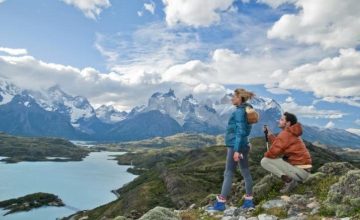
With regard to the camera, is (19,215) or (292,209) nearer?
(292,209)

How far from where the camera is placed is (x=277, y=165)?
62.4ft

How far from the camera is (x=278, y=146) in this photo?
18.8 metres

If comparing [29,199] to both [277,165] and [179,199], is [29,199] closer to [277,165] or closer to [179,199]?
[179,199]

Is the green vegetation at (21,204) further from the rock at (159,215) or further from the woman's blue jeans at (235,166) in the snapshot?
the rock at (159,215)

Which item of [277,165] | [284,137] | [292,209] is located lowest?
[292,209]

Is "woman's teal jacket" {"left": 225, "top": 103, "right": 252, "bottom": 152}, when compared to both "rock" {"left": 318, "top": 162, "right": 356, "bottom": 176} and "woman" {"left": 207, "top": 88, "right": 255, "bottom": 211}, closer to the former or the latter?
"woman" {"left": 207, "top": 88, "right": 255, "bottom": 211}

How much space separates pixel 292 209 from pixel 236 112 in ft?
14.9

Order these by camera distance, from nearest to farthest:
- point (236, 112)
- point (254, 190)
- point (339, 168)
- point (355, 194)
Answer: point (355, 194), point (236, 112), point (254, 190), point (339, 168)

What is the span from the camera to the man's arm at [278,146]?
18.7 metres

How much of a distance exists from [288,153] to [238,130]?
3021 mm

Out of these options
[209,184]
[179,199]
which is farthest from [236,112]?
[209,184]

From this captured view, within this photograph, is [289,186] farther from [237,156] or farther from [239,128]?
[239,128]

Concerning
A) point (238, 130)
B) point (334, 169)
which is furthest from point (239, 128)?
point (334, 169)

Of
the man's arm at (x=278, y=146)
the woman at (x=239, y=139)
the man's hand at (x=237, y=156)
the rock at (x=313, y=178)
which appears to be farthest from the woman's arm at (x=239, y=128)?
the rock at (x=313, y=178)
